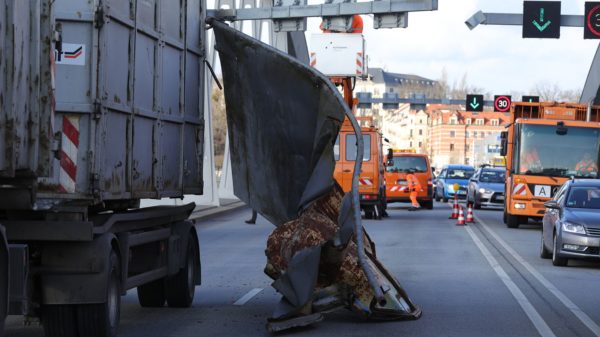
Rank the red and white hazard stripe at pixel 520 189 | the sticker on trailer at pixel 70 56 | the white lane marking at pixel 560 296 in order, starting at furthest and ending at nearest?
the red and white hazard stripe at pixel 520 189
the white lane marking at pixel 560 296
the sticker on trailer at pixel 70 56

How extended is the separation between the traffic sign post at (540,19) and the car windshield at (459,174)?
21523 millimetres

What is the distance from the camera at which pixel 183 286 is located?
A: 12938 millimetres

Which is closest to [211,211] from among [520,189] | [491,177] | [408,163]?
[408,163]

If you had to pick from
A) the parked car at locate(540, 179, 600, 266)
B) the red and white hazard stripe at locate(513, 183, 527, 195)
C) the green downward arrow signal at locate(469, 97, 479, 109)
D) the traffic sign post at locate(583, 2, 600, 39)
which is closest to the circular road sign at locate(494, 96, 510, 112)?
the green downward arrow signal at locate(469, 97, 479, 109)

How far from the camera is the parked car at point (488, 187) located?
42.2 m

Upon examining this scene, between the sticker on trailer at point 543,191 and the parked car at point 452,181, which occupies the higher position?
the sticker on trailer at point 543,191

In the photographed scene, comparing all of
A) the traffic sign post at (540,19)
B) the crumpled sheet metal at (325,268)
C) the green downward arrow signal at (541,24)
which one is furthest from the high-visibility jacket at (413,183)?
the crumpled sheet metal at (325,268)

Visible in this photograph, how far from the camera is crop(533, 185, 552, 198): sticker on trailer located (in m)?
29.9

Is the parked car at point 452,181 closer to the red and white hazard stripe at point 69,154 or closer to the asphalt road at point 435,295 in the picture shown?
the asphalt road at point 435,295

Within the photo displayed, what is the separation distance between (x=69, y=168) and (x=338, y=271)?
336cm

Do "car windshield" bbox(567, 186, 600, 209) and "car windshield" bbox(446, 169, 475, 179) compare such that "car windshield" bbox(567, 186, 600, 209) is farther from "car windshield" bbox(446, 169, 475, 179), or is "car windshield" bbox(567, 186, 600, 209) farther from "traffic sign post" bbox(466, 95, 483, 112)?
"traffic sign post" bbox(466, 95, 483, 112)

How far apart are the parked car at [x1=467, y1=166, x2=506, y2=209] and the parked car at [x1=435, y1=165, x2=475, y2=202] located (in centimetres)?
867

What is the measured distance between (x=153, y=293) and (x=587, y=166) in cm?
1960

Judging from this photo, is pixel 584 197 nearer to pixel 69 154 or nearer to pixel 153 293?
pixel 153 293
